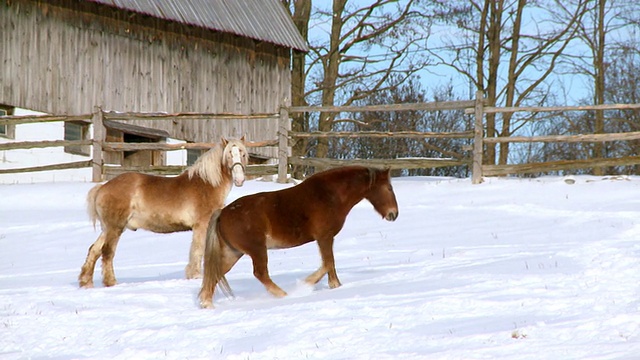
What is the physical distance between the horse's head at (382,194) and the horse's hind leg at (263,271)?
112 cm

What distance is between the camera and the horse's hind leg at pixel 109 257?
892cm

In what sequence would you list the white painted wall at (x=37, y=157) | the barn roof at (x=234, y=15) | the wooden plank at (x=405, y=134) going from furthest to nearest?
the barn roof at (x=234, y=15)
the white painted wall at (x=37, y=157)
the wooden plank at (x=405, y=134)

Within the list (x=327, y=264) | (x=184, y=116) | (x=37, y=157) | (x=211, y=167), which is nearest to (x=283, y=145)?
(x=184, y=116)

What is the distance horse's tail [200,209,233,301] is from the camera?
734cm

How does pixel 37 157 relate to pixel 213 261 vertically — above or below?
above

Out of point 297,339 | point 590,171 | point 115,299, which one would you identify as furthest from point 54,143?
Result: point 590,171

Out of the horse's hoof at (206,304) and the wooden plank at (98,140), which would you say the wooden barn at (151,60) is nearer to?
the wooden plank at (98,140)

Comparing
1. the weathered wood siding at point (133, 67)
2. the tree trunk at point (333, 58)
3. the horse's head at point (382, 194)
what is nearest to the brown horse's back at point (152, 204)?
the horse's head at point (382, 194)

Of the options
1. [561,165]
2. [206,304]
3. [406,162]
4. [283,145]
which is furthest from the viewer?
[283,145]

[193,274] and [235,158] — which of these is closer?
[193,274]

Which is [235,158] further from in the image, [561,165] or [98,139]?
[98,139]

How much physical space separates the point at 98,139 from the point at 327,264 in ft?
39.2

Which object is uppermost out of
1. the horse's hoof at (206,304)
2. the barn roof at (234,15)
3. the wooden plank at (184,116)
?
the barn roof at (234,15)

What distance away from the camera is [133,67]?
23688 mm
